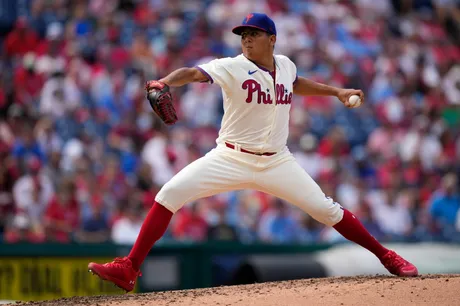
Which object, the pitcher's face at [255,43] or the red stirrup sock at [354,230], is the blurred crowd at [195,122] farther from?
the pitcher's face at [255,43]

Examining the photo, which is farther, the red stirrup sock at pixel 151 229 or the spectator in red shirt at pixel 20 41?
the spectator in red shirt at pixel 20 41

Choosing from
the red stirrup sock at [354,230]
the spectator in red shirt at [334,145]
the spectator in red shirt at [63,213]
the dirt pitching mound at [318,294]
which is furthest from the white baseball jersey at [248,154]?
the spectator in red shirt at [334,145]

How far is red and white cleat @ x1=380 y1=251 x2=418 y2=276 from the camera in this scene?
631cm

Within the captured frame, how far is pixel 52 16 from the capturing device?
13344mm

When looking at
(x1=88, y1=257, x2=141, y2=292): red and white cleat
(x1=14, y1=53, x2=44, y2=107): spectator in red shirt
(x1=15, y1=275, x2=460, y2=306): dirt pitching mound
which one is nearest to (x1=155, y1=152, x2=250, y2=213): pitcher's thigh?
(x1=88, y1=257, x2=141, y2=292): red and white cleat

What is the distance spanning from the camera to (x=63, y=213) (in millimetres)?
10250

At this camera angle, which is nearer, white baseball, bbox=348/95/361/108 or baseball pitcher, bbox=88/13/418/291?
baseball pitcher, bbox=88/13/418/291

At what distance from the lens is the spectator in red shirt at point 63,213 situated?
10.1 m

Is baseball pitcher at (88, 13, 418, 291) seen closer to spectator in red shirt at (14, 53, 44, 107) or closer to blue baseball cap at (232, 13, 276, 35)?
blue baseball cap at (232, 13, 276, 35)

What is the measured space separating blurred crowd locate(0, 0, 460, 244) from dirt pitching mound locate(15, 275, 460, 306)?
3.97 metres

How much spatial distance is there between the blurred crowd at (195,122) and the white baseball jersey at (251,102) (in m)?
4.33

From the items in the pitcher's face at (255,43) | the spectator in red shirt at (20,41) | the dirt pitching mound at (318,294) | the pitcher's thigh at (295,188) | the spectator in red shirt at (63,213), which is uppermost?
the spectator in red shirt at (20,41)

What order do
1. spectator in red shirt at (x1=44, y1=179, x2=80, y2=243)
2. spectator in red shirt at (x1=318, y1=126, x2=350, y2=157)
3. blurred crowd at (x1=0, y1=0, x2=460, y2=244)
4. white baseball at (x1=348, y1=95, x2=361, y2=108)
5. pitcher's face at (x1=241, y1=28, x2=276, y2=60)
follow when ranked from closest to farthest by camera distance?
1. pitcher's face at (x1=241, y1=28, x2=276, y2=60)
2. white baseball at (x1=348, y1=95, x2=361, y2=108)
3. spectator in red shirt at (x1=44, y1=179, x2=80, y2=243)
4. blurred crowd at (x1=0, y1=0, x2=460, y2=244)
5. spectator in red shirt at (x1=318, y1=126, x2=350, y2=157)

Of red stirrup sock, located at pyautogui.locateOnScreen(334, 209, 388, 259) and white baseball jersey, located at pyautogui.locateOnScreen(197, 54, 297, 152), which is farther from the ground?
white baseball jersey, located at pyautogui.locateOnScreen(197, 54, 297, 152)
